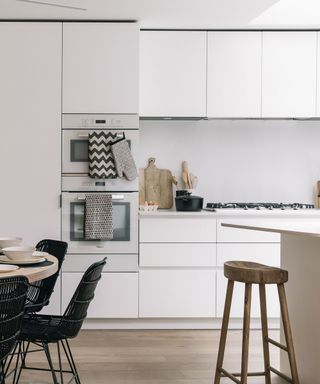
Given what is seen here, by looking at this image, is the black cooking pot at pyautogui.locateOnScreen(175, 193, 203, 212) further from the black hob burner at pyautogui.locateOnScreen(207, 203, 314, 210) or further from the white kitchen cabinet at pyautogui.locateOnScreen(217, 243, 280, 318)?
the white kitchen cabinet at pyautogui.locateOnScreen(217, 243, 280, 318)

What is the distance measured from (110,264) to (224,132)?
5.55ft

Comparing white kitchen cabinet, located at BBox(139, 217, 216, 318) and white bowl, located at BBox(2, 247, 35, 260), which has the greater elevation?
white bowl, located at BBox(2, 247, 35, 260)

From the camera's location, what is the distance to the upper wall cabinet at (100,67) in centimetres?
430

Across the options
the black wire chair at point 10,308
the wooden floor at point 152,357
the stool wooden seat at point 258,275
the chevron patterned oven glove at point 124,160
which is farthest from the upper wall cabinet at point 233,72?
the black wire chair at point 10,308

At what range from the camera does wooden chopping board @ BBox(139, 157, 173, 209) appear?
4875 millimetres

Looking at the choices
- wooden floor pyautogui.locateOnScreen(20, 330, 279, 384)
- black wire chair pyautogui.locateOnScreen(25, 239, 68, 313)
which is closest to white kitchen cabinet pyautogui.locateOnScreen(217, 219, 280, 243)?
wooden floor pyautogui.locateOnScreen(20, 330, 279, 384)

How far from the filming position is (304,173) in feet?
16.5

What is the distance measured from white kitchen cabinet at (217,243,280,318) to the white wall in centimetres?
74

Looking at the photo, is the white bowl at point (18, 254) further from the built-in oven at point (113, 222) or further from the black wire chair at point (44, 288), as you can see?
the built-in oven at point (113, 222)

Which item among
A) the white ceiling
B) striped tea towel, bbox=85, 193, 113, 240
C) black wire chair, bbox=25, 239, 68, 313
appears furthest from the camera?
striped tea towel, bbox=85, 193, 113, 240

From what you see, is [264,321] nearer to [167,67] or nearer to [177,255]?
[177,255]

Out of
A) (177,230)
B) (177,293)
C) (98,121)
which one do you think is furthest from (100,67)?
(177,293)

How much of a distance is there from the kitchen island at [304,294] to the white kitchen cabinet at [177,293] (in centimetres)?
127

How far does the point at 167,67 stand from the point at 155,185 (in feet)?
3.55
